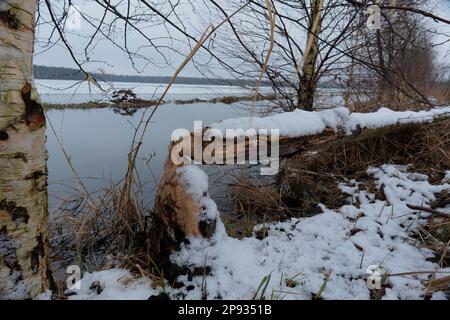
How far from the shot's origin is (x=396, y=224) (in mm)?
1618

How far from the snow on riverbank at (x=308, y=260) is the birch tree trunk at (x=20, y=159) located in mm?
261

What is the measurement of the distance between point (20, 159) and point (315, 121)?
1.50 m

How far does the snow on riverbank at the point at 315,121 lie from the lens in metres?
1.47

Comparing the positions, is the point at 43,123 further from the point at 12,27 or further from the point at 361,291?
the point at 361,291

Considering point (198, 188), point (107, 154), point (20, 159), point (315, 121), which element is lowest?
point (107, 154)

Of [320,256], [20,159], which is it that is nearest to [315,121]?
[320,256]

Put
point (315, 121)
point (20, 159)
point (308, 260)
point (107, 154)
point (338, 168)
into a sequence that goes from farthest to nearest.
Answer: point (107, 154)
point (338, 168)
point (315, 121)
point (308, 260)
point (20, 159)

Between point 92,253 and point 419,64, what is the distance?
9825mm

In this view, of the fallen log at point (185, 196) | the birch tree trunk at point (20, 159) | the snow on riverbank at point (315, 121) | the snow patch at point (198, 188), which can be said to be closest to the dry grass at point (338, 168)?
the snow on riverbank at point (315, 121)

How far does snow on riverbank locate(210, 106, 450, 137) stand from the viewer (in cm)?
147

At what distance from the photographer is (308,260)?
133 cm

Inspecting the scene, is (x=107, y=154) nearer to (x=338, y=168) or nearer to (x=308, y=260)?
(x=338, y=168)

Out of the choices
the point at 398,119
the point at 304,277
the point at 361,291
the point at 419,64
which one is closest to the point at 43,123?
the point at 304,277

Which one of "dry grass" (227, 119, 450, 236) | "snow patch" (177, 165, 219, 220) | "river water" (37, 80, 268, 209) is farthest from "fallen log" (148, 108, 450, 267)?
"dry grass" (227, 119, 450, 236)
